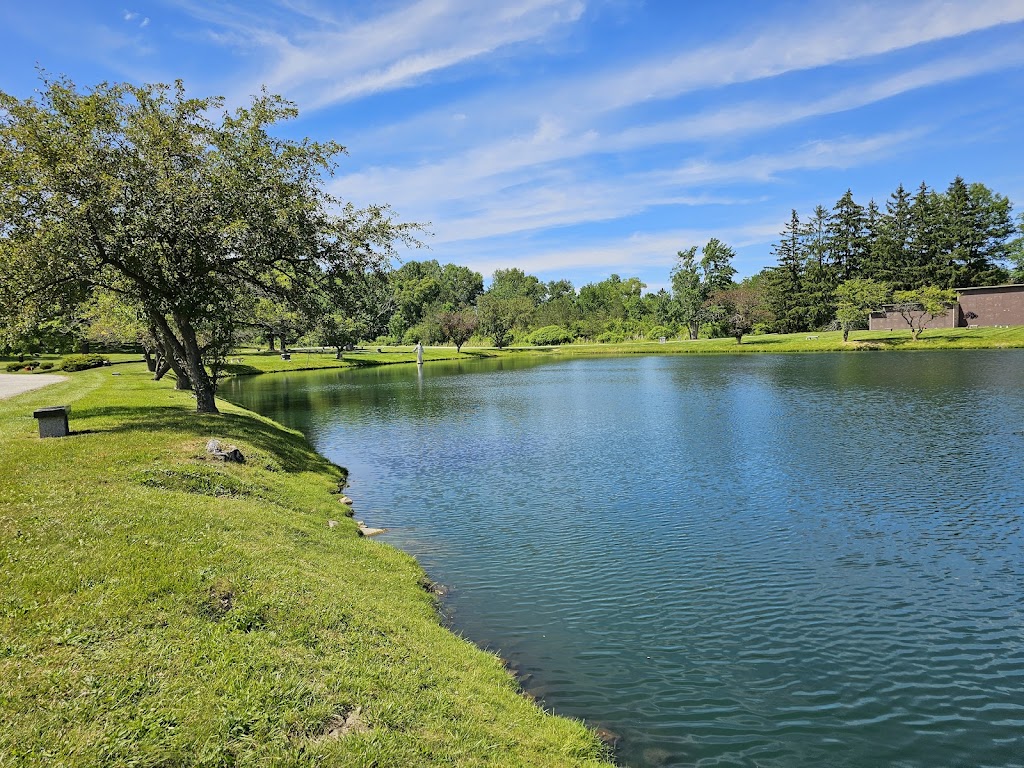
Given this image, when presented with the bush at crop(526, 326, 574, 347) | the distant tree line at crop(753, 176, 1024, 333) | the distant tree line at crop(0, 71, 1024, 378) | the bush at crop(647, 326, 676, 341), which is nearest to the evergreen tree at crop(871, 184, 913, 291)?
the distant tree line at crop(753, 176, 1024, 333)

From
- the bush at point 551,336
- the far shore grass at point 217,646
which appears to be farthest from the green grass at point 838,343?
the far shore grass at point 217,646

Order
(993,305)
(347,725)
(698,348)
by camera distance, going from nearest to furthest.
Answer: (347,725), (993,305), (698,348)

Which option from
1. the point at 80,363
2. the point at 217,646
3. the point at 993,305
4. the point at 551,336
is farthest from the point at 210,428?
the point at 551,336

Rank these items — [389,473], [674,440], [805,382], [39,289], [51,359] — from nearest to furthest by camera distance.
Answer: [39,289], [389,473], [674,440], [805,382], [51,359]

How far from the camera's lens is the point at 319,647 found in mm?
8297

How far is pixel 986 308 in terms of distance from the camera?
9350cm

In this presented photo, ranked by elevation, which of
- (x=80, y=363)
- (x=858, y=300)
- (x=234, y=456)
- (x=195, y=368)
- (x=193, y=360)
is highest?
(x=858, y=300)

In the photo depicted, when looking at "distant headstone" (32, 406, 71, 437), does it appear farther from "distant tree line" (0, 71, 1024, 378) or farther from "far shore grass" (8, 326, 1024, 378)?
"far shore grass" (8, 326, 1024, 378)

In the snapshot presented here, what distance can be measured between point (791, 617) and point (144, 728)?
11106mm

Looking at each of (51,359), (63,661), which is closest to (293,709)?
(63,661)

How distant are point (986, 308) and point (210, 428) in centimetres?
11036

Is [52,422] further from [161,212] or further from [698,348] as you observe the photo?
[698,348]

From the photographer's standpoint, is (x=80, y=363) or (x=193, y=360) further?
(x=80, y=363)

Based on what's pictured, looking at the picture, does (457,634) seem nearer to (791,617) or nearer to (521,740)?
(521,740)
